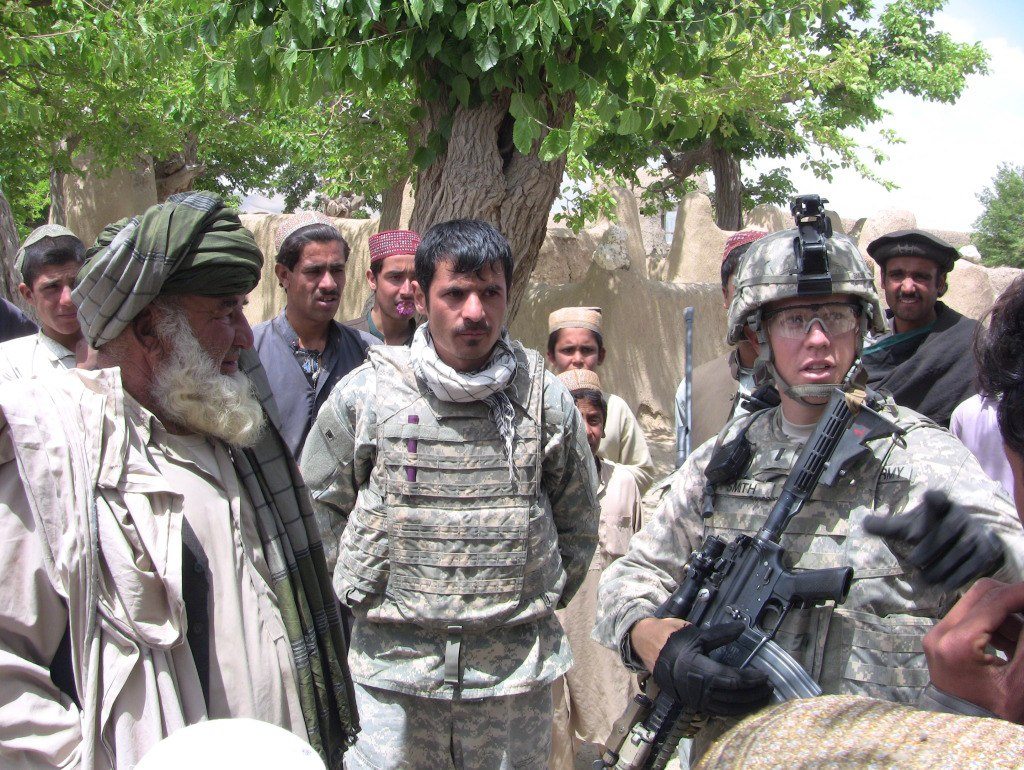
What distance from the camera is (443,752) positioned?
2779mm

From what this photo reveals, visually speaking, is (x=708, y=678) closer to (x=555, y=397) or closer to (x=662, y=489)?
Result: (x=662, y=489)

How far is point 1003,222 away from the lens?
3388cm

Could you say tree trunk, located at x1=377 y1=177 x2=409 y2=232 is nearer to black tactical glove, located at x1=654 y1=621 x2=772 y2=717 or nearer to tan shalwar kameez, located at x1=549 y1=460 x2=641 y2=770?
tan shalwar kameez, located at x1=549 y1=460 x2=641 y2=770

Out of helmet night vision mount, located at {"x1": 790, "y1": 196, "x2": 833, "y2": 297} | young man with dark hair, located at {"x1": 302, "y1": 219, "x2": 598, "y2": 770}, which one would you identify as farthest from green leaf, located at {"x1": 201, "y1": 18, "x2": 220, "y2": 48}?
helmet night vision mount, located at {"x1": 790, "y1": 196, "x2": 833, "y2": 297}

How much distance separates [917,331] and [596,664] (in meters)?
1.86

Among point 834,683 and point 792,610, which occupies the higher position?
point 792,610

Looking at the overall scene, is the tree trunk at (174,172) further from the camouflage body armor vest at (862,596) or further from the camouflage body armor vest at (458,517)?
the camouflage body armor vest at (862,596)

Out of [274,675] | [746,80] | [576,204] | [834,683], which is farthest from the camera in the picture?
[576,204]

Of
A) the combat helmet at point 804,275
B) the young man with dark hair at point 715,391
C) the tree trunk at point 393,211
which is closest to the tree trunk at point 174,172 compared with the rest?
the tree trunk at point 393,211

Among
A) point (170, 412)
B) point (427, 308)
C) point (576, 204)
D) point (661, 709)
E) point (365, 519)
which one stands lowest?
point (661, 709)

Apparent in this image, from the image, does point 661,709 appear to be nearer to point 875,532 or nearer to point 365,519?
point 875,532

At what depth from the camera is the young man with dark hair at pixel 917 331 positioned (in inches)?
140

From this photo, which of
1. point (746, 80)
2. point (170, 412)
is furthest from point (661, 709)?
point (746, 80)

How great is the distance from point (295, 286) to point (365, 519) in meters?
1.38
